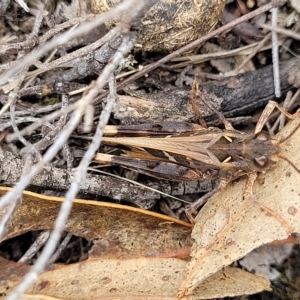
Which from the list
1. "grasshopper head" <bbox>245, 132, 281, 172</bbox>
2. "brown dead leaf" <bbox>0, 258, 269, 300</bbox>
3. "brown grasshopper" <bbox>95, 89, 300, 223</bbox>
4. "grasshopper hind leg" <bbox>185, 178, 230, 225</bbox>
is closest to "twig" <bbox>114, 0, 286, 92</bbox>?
"brown grasshopper" <bbox>95, 89, 300, 223</bbox>

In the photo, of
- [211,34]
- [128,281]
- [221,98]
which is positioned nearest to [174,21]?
[211,34]

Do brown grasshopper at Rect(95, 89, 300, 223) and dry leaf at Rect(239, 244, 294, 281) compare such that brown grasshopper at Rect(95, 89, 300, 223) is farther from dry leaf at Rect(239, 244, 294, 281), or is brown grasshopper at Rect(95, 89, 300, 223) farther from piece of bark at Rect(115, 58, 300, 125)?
dry leaf at Rect(239, 244, 294, 281)

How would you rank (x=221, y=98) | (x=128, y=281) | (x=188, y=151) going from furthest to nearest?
1. (x=221, y=98)
2. (x=188, y=151)
3. (x=128, y=281)

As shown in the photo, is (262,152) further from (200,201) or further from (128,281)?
(128,281)

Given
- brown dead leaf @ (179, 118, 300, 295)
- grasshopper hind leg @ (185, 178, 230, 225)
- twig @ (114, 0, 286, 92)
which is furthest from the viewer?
grasshopper hind leg @ (185, 178, 230, 225)

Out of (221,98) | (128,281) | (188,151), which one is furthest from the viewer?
(221,98)
